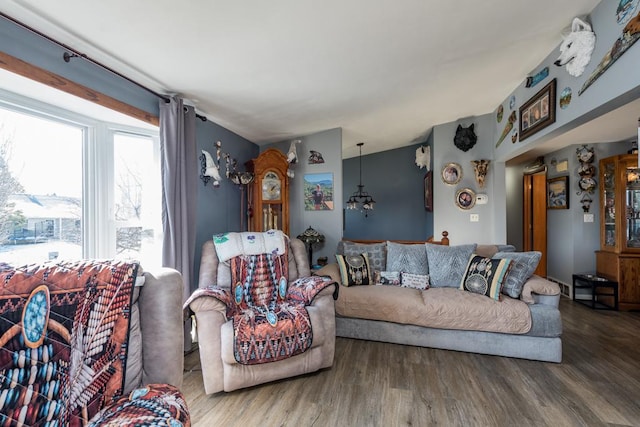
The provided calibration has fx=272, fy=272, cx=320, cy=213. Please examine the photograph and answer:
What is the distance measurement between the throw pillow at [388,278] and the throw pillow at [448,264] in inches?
14.3

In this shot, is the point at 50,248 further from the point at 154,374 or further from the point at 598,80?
the point at 598,80

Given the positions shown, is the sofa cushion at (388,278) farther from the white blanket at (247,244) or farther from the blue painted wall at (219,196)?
the blue painted wall at (219,196)

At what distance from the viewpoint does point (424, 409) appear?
1.70 m

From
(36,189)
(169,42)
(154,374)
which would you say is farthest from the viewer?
(36,189)

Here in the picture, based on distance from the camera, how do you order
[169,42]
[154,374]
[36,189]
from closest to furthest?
[154,374], [169,42], [36,189]

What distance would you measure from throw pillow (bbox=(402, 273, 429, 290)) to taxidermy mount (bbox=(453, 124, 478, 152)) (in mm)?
2120

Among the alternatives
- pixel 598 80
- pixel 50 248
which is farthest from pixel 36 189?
pixel 598 80

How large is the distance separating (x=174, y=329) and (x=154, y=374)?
0.63ft

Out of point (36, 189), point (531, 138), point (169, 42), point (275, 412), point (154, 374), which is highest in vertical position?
point (169, 42)

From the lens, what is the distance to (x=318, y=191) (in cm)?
392

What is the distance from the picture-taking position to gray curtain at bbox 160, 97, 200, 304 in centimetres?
222

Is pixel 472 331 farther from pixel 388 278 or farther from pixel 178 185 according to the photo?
pixel 178 185

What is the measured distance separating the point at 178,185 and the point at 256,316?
128 centimetres

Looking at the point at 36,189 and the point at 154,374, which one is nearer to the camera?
the point at 154,374
